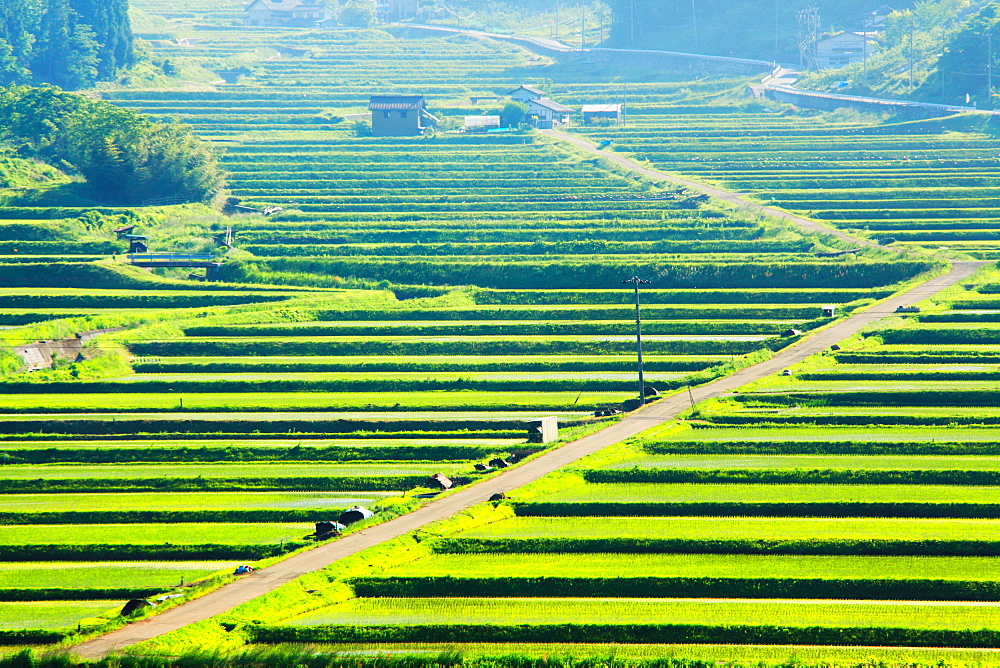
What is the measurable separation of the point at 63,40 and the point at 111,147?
45.4 meters

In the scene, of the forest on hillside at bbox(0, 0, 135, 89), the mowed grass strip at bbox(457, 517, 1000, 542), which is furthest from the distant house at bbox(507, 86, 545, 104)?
the mowed grass strip at bbox(457, 517, 1000, 542)

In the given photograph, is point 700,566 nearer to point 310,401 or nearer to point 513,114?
point 310,401

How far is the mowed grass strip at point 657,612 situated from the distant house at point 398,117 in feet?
301

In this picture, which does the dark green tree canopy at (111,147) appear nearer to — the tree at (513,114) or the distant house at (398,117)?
the distant house at (398,117)

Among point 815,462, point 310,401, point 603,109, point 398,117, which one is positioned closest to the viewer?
point 815,462

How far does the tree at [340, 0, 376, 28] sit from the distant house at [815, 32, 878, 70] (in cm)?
7635

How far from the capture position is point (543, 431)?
42.5m

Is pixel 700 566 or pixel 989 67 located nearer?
pixel 700 566

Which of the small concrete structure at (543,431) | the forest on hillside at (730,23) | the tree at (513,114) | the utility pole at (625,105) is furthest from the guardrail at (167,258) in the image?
the forest on hillside at (730,23)

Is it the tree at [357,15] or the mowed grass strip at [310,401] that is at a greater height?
the tree at [357,15]

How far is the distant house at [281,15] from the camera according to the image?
179625mm

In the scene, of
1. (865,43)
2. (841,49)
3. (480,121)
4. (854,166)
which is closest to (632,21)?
(841,49)

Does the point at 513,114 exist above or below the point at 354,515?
above

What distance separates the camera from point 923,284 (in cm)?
6512
